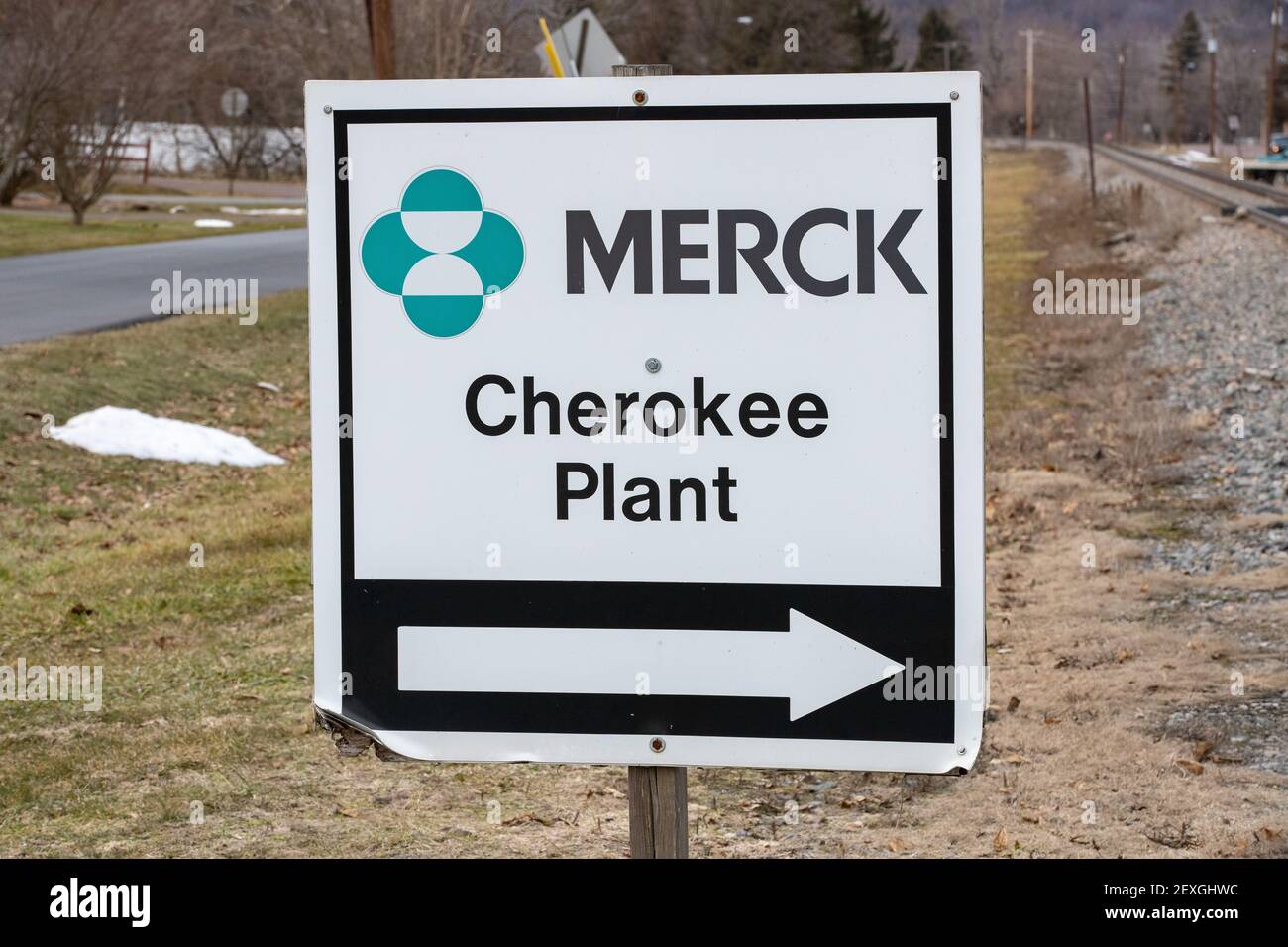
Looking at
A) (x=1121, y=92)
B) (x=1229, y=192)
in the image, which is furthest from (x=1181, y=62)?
(x=1229, y=192)

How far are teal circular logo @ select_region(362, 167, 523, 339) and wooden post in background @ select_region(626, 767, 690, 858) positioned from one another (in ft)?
2.33

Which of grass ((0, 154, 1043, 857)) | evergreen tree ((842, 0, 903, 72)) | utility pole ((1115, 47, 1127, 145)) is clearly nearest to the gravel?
grass ((0, 154, 1043, 857))

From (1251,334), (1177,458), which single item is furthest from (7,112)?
(1177,458)

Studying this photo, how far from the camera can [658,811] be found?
223 cm

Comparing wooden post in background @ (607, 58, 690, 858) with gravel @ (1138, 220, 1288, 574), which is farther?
gravel @ (1138, 220, 1288, 574)

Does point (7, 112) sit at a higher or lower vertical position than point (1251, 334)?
higher

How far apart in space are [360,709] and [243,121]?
184ft

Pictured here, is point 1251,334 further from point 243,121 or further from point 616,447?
point 243,121

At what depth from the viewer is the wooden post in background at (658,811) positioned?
2209mm

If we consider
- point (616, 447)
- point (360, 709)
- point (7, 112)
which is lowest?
point (360, 709)

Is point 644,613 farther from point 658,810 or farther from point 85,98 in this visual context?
point 85,98

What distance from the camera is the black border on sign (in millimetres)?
2080

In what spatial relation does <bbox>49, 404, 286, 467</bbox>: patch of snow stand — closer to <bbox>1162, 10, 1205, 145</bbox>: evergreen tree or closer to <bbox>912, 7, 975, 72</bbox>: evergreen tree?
<bbox>912, 7, 975, 72</bbox>: evergreen tree

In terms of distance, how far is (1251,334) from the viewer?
18.2 m
